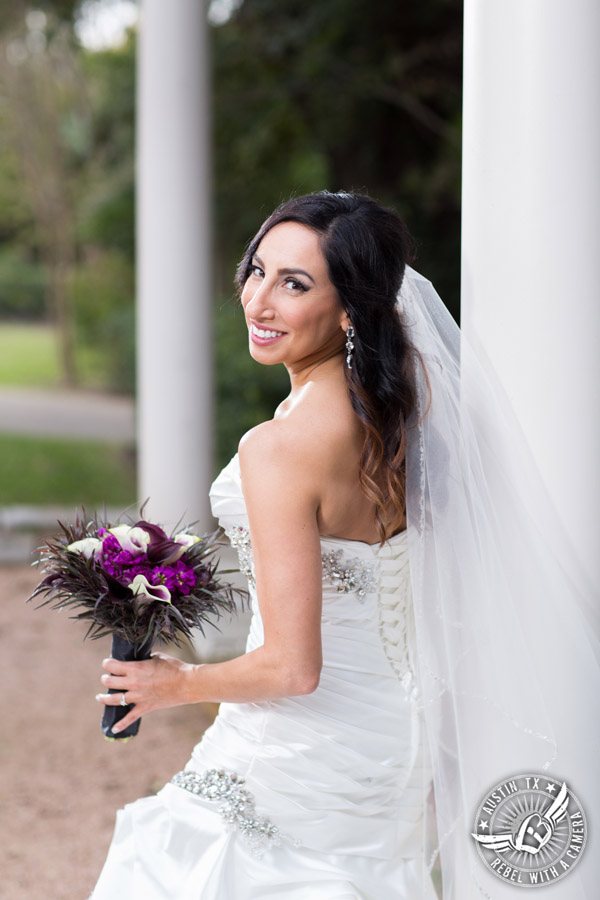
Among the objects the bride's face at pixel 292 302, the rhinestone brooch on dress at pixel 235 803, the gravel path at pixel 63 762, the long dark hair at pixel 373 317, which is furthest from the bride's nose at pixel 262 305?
the gravel path at pixel 63 762

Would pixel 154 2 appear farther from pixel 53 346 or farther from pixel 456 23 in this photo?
pixel 53 346

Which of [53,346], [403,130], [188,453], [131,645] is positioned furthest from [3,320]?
[131,645]

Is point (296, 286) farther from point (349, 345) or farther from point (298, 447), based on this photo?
point (298, 447)

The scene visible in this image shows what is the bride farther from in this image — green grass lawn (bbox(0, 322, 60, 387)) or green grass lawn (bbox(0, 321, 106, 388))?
green grass lawn (bbox(0, 322, 60, 387))

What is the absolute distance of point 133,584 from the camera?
205 centimetres

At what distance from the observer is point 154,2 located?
21.5ft

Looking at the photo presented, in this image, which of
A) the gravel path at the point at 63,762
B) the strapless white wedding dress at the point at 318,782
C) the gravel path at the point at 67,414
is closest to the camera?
the strapless white wedding dress at the point at 318,782

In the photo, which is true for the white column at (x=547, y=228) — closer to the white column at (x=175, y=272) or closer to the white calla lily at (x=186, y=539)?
the white calla lily at (x=186, y=539)

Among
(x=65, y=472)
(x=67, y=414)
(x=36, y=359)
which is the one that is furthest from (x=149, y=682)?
(x=36, y=359)

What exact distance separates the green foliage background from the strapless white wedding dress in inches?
287

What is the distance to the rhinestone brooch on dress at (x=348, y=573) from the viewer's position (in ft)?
6.88

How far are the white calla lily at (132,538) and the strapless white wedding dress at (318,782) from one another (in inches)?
6.8

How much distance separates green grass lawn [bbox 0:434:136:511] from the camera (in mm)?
13953

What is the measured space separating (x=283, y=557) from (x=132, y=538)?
1.40 feet
